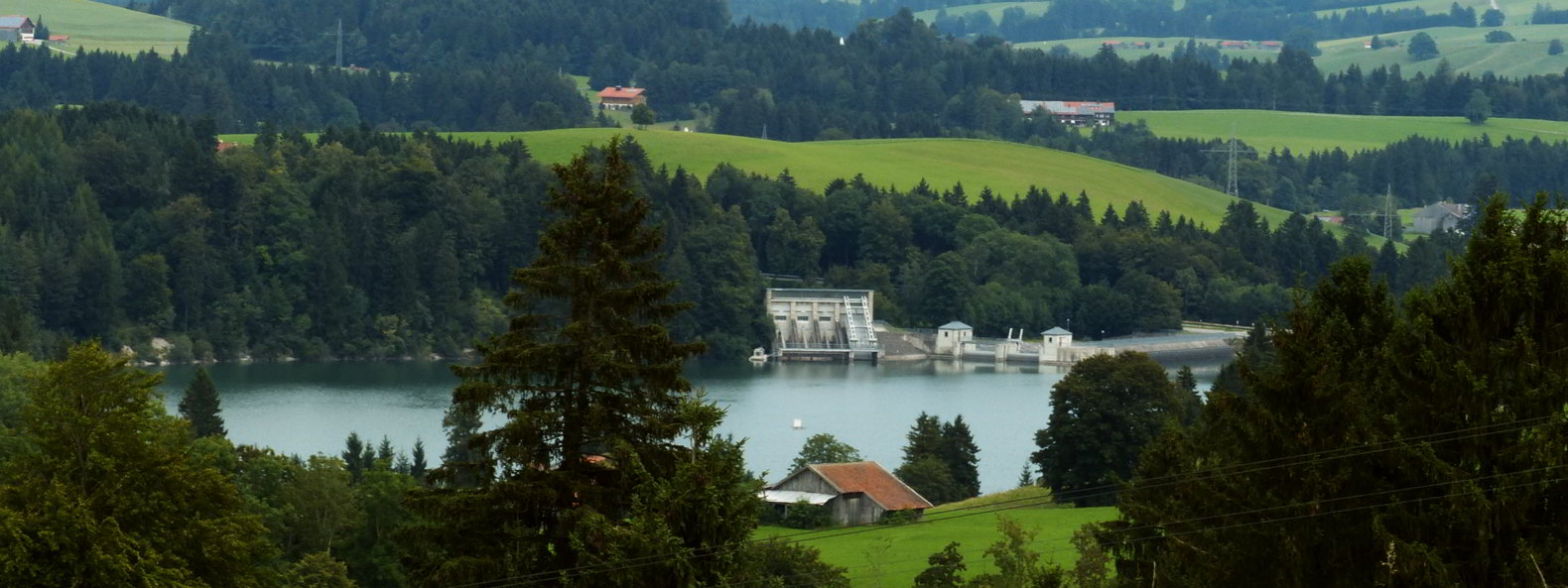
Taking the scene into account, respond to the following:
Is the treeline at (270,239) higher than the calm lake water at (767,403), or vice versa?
the treeline at (270,239)

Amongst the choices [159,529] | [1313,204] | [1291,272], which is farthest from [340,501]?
[1313,204]

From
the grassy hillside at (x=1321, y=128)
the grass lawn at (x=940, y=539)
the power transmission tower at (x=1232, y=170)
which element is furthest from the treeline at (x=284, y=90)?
the grass lawn at (x=940, y=539)

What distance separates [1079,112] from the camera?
538ft

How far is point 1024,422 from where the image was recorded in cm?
6581

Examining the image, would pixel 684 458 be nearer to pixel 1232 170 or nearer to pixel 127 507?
pixel 127 507

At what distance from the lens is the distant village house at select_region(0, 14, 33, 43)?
497 feet

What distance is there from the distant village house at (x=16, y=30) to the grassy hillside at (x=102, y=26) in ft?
7.70

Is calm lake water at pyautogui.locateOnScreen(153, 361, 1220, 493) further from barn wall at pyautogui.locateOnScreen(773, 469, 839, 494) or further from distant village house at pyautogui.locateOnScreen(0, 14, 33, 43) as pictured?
distant village house at pyautogui.locateOnScreen(0, 14, 33, 43)

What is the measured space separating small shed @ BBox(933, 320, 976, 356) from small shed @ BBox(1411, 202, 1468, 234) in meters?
43.9

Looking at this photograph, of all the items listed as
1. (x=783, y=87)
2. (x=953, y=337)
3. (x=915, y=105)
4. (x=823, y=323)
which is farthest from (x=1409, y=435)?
(x=783, y=87)

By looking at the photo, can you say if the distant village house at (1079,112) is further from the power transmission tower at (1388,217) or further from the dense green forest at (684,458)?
the dense green forest at (684,458)

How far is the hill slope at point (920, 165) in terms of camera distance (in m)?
120

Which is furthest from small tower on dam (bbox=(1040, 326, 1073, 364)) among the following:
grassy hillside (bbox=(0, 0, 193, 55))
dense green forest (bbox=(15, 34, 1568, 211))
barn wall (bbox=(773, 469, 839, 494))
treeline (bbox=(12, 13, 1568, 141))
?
grassy hillside (bbox=(0, 0, 193, 55))

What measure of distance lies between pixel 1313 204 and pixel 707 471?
416ft
